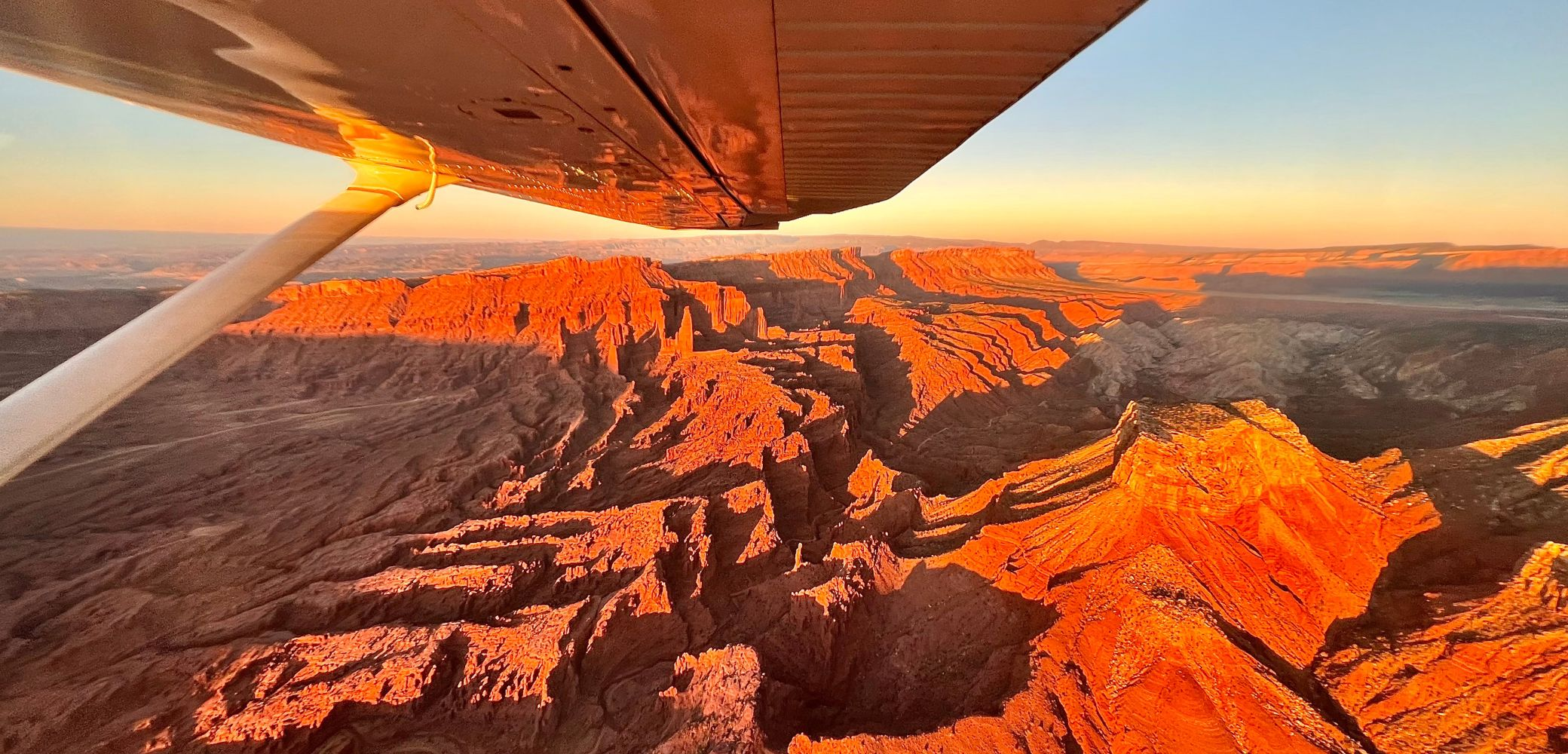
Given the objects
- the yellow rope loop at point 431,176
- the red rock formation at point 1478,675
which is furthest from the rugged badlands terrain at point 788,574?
the yellow rope loop at point 431,176

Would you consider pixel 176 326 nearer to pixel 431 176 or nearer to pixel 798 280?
pixel 431 176

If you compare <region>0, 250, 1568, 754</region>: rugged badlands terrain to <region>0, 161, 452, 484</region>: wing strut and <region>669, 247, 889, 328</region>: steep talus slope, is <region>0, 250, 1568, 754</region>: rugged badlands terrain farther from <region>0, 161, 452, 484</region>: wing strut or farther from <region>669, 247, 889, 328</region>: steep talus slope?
<region>669, 247, 889, 328</region>: steep talus slope

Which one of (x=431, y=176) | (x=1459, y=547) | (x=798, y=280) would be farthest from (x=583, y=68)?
(x=798, y=280)

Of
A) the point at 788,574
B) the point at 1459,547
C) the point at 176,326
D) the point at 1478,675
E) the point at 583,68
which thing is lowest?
the point at 788,574

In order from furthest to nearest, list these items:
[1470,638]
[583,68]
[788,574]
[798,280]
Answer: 1. [798,280]
2. [788,574]
3. [1470,638]
4. [583,68]

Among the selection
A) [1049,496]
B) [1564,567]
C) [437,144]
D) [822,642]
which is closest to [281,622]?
[822,642]

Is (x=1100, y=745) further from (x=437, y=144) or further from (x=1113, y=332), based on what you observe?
(x=1113, y=332)

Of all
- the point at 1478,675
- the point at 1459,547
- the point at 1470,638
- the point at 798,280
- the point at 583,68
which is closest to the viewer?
the point at 583,68
